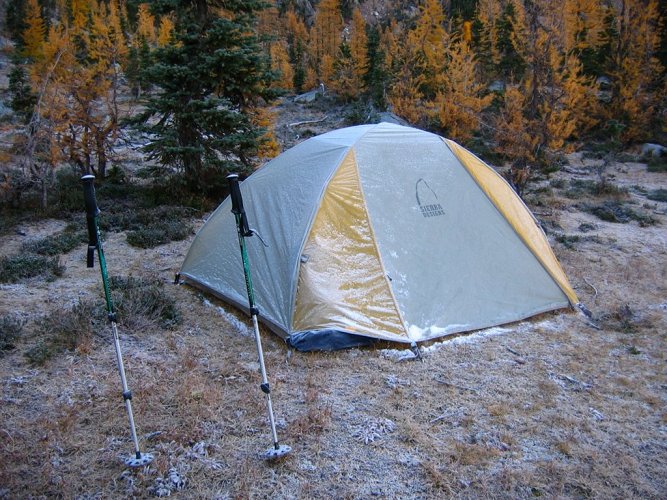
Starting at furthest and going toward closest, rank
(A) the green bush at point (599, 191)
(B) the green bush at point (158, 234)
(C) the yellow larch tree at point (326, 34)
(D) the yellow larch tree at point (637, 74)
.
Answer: (C) the yellow larch tree at point (326, 34) < (D) the yellow larch tree at point (637, 74) < (A) the green bush at point (599, 191) < (B) the green bush at point (158, 234)

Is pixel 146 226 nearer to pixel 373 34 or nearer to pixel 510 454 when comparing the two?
pixel 510 454

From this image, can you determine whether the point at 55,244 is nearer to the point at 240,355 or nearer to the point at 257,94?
the point at 240,355

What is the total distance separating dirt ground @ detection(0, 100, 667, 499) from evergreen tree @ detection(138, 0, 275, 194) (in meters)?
5.09

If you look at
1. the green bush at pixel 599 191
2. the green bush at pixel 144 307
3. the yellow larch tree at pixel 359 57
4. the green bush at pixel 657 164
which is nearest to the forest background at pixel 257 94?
the yellow larch tree at pixel 359 57

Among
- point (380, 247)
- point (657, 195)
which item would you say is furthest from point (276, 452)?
point (657, 195)

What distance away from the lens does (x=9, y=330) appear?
16.8ft

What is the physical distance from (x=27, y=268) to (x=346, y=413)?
209 inches

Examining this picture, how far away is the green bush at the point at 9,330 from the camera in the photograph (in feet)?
16.2

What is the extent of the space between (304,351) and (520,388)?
213 centimetres

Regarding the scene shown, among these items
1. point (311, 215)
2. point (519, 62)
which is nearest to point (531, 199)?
point (311, 215)

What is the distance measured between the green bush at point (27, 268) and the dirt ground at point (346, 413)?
0.47 m

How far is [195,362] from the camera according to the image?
4875 mm

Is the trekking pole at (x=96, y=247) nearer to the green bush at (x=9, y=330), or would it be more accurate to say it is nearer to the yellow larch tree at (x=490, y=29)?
the green bush at (x=9, y=330)

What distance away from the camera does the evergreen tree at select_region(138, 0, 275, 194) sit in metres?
10.1
